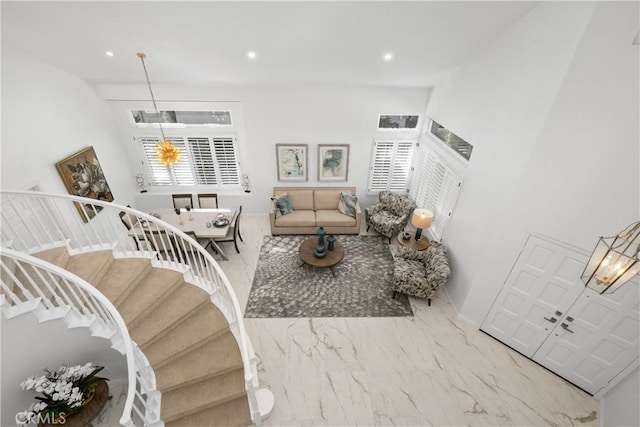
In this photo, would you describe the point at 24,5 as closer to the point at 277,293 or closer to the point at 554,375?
the point at 277,293

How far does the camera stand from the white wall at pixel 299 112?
6.41 m

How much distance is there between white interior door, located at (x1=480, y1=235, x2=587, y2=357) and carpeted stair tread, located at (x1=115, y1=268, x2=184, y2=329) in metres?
4.91

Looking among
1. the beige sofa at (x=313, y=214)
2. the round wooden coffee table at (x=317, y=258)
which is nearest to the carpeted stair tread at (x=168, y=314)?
the round wooden coffee table at (x=317, y=258)

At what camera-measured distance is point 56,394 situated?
3.03 metres

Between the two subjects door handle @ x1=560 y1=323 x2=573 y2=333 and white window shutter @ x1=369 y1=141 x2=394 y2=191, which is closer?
door handle @ x1=560 y1=323 x2=573 y2=333

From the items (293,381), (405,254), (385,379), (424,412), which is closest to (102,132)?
(293,381)

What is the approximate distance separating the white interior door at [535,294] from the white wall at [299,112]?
14.2 feet

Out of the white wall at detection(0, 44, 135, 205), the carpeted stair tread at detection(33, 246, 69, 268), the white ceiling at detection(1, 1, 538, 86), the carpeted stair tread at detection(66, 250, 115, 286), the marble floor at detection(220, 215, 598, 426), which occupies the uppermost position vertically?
the white ceiling at detection(1, 1, 538, 86)

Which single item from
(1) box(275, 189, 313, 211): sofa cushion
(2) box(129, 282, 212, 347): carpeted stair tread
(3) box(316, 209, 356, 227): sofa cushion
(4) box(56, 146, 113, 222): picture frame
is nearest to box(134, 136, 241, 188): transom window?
(4) box(56, 146, 113, 222): picture frame

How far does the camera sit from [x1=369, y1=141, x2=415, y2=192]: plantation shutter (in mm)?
7195

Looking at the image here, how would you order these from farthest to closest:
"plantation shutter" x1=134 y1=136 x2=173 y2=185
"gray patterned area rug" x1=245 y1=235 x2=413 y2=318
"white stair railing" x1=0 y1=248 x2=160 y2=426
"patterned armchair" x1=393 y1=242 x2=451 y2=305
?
"plantation shutter" x1=134 y1=136 x2=173 y2=185, "gray patterned area rug" x1=245 y1=235 x2=413 y2=318, "patterned armchair" x1=393 y1=242 x2=451 y2=305, "white stair railing" x1=0 y1=248 x2=160 y2=426

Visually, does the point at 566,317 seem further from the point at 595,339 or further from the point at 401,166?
the point at 401,166

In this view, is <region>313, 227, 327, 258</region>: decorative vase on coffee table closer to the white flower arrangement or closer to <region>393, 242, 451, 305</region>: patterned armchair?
<region>393, 242, 451, 305</region>: patterned armchair

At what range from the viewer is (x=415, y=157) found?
7.27 metres
